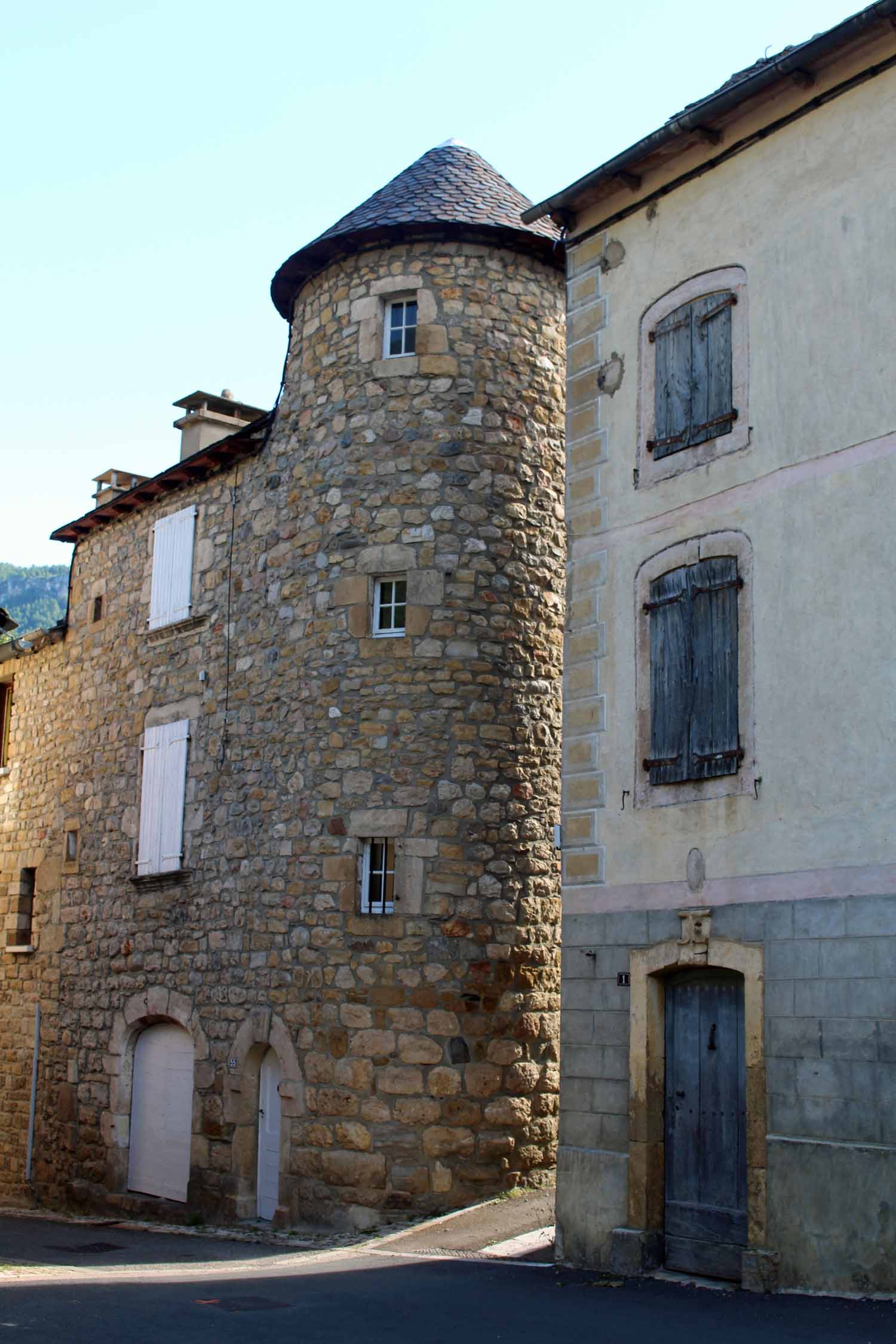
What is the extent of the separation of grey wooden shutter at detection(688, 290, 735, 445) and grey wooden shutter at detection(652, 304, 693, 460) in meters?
0.05

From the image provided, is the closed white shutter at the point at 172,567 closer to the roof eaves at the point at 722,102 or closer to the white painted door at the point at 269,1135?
the white painted door at the point at 269,1135

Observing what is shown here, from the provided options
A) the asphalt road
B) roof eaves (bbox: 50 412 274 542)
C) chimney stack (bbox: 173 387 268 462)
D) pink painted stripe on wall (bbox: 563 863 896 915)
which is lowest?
the asphalt road

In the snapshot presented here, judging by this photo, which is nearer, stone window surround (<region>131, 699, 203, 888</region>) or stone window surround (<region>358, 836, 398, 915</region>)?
stone window surround (<region>358, 836, 398, 915</region>)

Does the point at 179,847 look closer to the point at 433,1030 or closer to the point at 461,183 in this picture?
the point at 433,1030

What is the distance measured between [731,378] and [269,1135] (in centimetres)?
812

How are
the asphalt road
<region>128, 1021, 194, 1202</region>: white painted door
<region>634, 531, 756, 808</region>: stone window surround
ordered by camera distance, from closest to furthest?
the asphalt road → <region>634, 531, 756, 808</region>: stone window surround → <region>128, 1021, 194, 1202</region>: white painted door

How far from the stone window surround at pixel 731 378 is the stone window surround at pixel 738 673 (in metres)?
0.61

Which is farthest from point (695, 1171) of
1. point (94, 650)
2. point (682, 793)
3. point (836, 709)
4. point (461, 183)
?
point (94, 650)

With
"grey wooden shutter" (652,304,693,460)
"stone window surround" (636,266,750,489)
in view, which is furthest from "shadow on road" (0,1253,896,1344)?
"grey wooden shutter" (652,304,693,460)

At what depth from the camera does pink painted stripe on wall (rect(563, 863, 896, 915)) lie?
8.94m

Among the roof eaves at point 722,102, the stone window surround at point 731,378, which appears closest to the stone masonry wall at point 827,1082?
the stone window surround at point 731,378

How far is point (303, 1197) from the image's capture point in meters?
12.9

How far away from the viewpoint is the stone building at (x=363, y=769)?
42.0 ft

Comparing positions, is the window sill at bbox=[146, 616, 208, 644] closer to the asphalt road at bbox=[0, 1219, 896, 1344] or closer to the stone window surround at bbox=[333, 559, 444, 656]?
the stone window surround at bbox=[333, 559, 444, 656]
